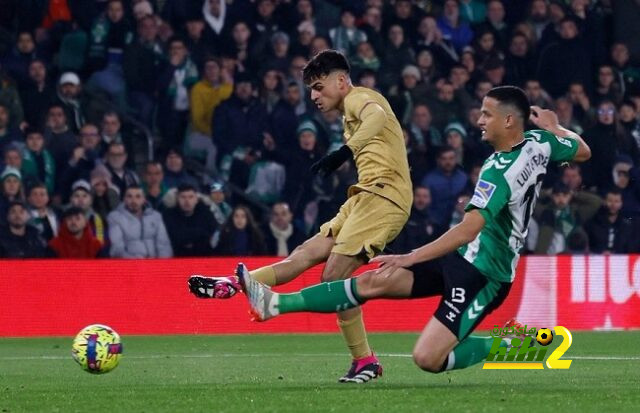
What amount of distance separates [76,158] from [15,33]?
247 centimetres

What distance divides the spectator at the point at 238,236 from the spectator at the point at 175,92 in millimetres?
1985

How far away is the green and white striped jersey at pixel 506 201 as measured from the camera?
30.1 feet

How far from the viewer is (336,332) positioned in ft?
58.9

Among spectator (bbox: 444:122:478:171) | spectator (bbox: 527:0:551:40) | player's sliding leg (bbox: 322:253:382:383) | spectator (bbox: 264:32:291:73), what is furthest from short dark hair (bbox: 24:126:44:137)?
player's sliding leg (bbox: 322:253:382:383)

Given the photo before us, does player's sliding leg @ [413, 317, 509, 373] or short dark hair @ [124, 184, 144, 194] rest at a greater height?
player's sliding leg @ [413, 317, 509, 373]

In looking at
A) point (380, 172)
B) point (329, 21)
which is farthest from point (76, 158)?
point (380, 172)

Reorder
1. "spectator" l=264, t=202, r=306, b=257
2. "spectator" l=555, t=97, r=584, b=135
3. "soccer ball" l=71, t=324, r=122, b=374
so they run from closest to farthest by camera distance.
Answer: "soccer ball" l=71, t=324, r=122, b=374 < "spectator" l=264, t=202, r=306, b=257 < "spectator" l=555, t=97, r=584, b=135

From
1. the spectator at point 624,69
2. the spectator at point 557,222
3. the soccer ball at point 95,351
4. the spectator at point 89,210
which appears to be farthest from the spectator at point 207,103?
the soccer ball at point 95,351

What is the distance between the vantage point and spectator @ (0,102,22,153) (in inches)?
734

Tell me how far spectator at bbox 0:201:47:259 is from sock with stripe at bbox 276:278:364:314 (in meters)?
8.99

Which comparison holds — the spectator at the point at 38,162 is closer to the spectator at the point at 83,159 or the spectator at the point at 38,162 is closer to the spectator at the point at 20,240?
the spectator at the point at 83,159

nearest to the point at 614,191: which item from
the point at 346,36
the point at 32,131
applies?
the point at 346,36

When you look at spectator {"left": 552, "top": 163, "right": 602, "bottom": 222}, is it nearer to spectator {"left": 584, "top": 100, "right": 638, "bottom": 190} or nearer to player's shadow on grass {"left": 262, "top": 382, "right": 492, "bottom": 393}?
spectator {"left": 584, "top": 100, "right": 638, "bottom": 190}

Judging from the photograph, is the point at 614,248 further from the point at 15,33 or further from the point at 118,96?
the point at 15,33
